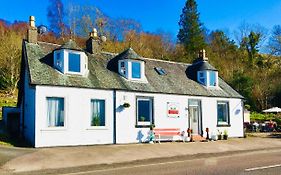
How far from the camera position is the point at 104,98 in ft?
74.4

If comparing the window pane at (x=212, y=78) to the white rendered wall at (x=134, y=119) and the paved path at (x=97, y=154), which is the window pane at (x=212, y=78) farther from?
the paved path at (x=97, y=154)

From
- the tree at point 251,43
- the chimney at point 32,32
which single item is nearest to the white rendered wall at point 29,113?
the chimney at point 32,32

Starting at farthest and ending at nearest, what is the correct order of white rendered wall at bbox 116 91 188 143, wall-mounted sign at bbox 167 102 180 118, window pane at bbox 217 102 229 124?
window pane at bbox 217 102 229 124 < wall-mounted sign at bbox 167 102 180 118 < white rendered wall at bbox 116 91 188 143

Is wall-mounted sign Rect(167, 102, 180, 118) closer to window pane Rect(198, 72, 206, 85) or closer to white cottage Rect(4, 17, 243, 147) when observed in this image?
white cottage Rect(4, 17, 243, 147)

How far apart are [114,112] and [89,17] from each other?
32.3 meters

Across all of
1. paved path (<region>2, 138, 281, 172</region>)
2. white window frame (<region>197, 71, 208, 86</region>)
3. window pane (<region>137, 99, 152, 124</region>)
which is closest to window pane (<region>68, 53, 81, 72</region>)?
window pane (<region>137, 99, 152, 124</region>)

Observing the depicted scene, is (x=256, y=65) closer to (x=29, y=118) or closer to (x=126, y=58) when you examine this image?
(x=126, y=58)

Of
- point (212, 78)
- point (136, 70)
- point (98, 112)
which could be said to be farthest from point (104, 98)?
point (212, 78)

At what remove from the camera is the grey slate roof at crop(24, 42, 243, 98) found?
2129 cm

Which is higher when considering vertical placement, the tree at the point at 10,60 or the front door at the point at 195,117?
the tree at the point at 10,60

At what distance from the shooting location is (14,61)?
45.3m

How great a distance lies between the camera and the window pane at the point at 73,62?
22.3m

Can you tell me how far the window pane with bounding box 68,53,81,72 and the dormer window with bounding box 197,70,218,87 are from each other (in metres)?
11.5

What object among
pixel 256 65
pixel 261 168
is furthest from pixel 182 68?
pixel 256 65
